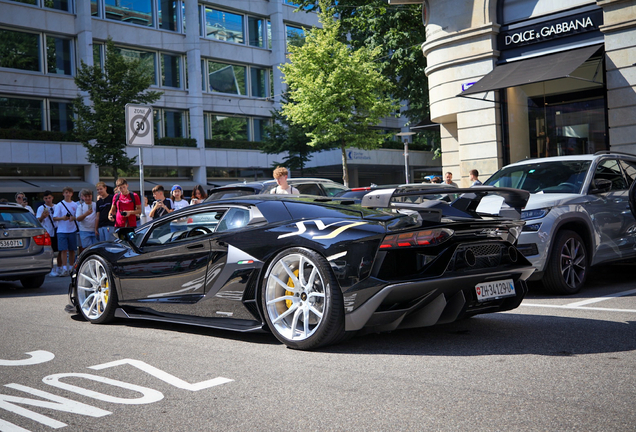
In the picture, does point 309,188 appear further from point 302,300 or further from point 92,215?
point 302,300

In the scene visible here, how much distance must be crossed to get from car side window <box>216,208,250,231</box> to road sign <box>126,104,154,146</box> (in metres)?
6.89

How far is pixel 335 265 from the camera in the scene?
4.88 meters

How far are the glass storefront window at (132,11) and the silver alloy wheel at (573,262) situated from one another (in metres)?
35.9

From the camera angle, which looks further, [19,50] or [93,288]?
[19,50]

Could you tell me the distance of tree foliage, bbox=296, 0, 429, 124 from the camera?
952 inches

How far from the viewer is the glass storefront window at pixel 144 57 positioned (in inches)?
1558

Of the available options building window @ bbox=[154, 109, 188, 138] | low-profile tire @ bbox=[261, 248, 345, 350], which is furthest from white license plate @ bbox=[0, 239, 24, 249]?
building window @ bbox=[154, 109, 188, 138]

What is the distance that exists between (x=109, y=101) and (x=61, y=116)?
6171 mm

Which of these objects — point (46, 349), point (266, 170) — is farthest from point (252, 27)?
point (46, 349)

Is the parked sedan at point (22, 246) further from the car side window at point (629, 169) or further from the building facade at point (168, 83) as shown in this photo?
the building facade at point (168, 83)

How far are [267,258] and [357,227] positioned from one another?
818mm

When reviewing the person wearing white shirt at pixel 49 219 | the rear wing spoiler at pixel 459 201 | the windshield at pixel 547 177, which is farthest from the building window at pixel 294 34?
the rear wing spoiler at pixel 459 201

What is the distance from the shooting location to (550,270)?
7.69 meters

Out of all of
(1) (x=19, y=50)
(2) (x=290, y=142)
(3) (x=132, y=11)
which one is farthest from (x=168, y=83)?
(2) (x=290, y=142)
